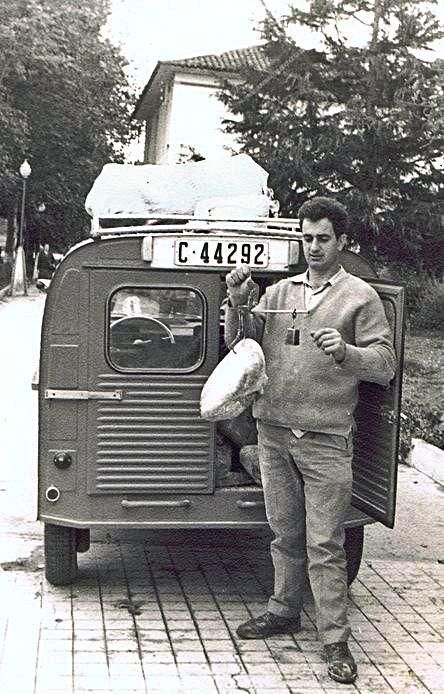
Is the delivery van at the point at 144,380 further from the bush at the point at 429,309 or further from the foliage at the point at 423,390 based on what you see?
the bush at the point at 429,309

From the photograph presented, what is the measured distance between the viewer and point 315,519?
4.97 metres

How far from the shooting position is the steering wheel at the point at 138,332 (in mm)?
5809

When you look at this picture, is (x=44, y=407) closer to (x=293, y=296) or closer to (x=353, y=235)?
(x=293, y=296)

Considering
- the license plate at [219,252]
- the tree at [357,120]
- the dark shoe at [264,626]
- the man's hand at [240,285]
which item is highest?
the tree at [357,120]

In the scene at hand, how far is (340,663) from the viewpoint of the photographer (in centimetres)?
484

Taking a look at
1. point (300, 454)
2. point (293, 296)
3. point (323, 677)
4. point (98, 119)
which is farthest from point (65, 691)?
point (98, 119)

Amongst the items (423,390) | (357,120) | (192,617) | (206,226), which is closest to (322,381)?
(206,226)

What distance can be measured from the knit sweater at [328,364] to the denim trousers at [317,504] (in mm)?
100

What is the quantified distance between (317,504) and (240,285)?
107 cm

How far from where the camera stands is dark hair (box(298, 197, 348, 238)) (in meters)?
4.98

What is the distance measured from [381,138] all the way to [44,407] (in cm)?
1841

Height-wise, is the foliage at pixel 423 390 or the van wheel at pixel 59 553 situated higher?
the van wheel at pixel 59 553

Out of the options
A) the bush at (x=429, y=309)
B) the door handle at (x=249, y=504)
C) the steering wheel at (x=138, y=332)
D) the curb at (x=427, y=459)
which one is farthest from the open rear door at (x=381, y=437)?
the bush at (x=429, y=309)

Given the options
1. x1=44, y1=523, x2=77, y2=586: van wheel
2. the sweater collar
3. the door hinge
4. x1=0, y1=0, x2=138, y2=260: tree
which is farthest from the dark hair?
x1=0, y1=0, x2=138, y2=260: tree
